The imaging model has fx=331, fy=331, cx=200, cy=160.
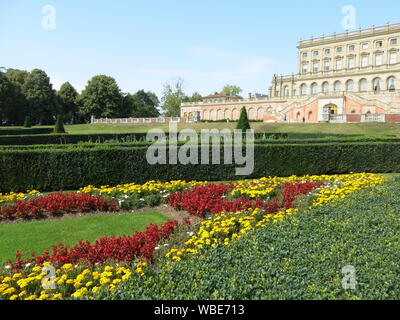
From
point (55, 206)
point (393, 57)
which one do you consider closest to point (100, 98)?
point (393, 57)

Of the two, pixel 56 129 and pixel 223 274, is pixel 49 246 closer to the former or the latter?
pixel 223 274

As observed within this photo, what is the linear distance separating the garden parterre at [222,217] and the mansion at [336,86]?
34.1 metres

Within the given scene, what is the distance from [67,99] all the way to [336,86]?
5571cm

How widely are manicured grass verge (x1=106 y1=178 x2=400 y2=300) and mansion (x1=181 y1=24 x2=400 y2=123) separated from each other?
38240 mm

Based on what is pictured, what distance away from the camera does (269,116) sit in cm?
6425

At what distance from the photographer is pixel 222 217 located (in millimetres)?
7680

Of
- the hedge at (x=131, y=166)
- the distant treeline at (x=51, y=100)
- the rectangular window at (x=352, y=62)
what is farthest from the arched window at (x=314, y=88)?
the hedge at (x=131, y=166)

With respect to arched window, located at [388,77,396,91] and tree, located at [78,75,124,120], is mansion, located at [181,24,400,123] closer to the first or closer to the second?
arched window, located at [388,77,396,91]

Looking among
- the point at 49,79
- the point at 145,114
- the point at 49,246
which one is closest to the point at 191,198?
the point at 49,246

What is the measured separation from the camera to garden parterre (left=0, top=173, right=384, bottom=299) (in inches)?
186

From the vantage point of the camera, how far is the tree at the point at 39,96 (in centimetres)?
6106

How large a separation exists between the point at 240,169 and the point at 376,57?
64.0 m

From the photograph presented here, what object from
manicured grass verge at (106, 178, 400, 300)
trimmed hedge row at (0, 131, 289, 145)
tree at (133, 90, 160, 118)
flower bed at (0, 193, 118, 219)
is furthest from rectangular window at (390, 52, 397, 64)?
flower bed at (0, 193, 118, 219)

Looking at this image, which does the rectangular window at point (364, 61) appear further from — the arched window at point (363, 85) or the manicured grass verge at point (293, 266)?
the manicured grass verge at point (293, 266)
